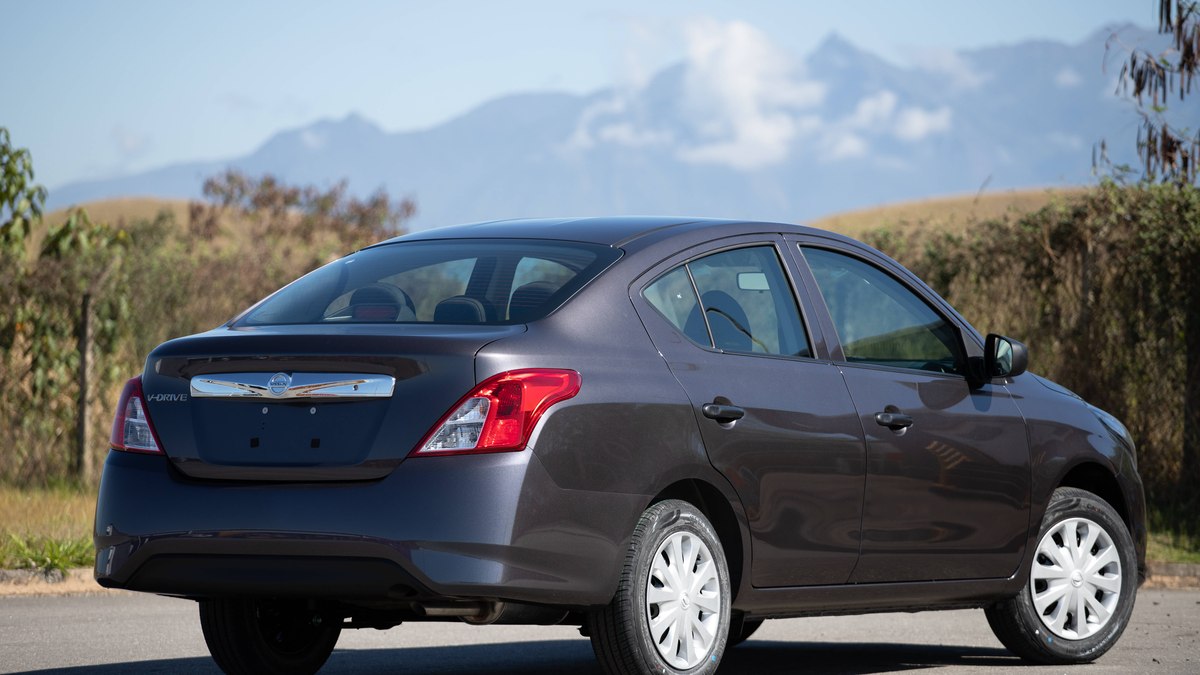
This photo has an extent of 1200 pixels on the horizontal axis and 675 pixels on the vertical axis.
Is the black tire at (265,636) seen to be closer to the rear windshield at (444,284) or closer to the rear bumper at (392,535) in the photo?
the rear bumper at (392,535)

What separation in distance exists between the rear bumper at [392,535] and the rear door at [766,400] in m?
0.60

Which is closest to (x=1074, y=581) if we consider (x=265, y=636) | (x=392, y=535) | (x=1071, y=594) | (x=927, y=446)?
(x=1071, y=594)

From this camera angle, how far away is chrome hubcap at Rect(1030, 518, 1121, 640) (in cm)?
779

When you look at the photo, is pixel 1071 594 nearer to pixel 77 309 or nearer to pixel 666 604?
pixel 666 604

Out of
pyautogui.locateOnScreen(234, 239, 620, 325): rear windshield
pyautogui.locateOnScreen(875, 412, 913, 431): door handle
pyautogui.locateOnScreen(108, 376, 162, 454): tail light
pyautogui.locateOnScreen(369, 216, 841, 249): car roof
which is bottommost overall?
pyautogui.locateOnScreen(875, 412, 913, 431): door handle

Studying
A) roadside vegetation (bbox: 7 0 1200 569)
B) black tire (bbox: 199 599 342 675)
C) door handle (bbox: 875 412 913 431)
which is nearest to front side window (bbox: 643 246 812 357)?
door handle (bbox: 875 412 913 431)

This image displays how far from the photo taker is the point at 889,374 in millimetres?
7082

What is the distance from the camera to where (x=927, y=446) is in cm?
702

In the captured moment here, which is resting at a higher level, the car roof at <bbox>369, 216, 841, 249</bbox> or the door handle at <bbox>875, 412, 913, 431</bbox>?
the car roof at <bbox>369, 216, 841, 249</bbox>

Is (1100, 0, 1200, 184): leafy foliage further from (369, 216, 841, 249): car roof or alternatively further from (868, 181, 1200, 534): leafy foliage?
(369, 216, 841, 249): car roof

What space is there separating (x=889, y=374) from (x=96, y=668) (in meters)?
3.58

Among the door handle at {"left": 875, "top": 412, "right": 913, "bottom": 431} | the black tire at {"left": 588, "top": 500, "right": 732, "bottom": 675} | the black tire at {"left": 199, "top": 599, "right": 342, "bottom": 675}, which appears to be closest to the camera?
the black tire at {"left": 588, "top": 500, "right": 732, "bottom": 675}

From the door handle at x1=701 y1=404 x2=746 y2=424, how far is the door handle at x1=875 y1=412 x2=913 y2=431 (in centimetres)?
86

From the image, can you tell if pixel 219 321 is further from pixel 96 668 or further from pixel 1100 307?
pixel 96 668
